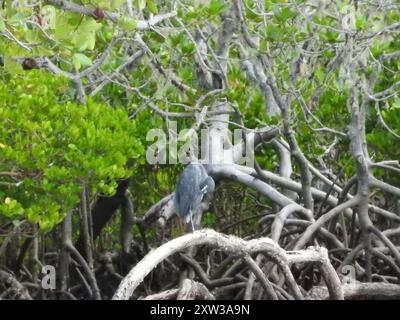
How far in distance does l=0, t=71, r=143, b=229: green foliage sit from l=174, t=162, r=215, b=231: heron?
0.38 m

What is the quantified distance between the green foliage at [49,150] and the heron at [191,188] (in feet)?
1.26

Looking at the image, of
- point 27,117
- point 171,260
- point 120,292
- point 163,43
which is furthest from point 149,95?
point 120,292

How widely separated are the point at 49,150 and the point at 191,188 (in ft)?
2.92

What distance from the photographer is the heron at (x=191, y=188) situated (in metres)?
5.96

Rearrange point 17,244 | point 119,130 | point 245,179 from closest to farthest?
point 119,130 → point 245,179 → point 17,244

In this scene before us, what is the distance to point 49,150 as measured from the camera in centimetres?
566

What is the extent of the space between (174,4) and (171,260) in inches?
79.9

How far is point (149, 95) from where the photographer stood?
741 cm

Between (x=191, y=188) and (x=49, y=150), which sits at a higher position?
(x=49, y=150)

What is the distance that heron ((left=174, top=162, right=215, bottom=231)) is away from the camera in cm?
596

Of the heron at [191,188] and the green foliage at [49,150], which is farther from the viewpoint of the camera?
the heron at [191,188]

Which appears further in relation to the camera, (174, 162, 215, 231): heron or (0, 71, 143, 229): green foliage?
(174, 162, 215, 231): heron

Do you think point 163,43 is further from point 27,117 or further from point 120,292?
point 120,292

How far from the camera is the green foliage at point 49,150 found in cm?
560
